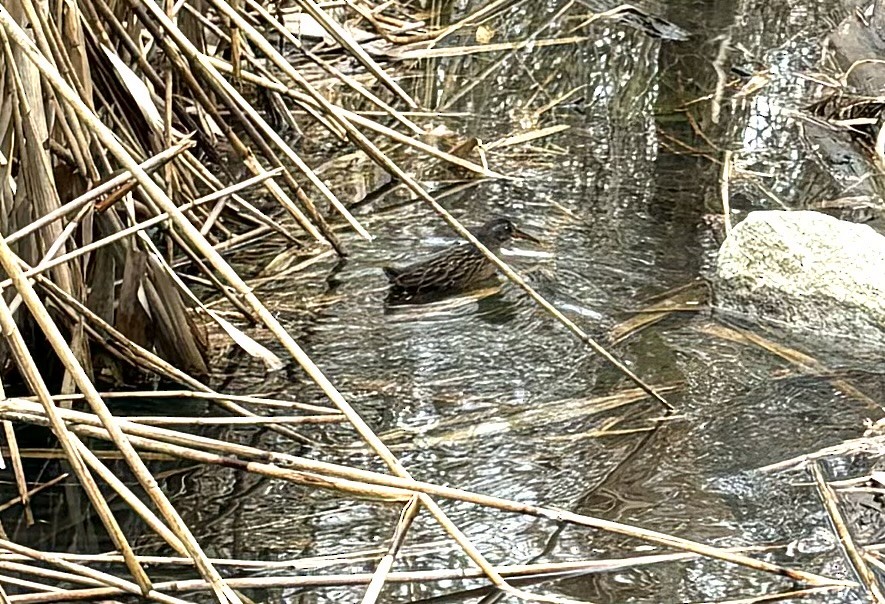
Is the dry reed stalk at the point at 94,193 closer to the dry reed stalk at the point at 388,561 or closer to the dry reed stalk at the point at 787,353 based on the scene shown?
the dry reed stalk at the point at 388,561

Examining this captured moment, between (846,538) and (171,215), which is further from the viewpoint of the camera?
(846,538)

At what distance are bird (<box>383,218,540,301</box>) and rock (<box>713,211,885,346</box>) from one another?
1.73ft

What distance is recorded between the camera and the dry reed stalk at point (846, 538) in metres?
1.82

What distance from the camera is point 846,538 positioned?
1952 millimetres

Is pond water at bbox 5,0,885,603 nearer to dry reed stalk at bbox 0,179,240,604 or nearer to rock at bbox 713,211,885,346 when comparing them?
rock at bbox 713,211,885,346

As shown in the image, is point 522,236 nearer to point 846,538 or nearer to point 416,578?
point 846,538

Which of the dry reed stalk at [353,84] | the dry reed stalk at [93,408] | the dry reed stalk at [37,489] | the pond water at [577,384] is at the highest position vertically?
the dry reed stalk at [353,84]

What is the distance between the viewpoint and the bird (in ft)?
9.31

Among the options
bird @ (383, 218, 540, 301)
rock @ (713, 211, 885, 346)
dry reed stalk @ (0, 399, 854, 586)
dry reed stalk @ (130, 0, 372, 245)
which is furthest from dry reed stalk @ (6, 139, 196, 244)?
rock @ (713, 211, 885, 346)

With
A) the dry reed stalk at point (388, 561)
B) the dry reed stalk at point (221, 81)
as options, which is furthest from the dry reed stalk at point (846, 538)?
the dry reed stalk at point (221, 81)

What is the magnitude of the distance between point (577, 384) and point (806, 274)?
650 millimetres

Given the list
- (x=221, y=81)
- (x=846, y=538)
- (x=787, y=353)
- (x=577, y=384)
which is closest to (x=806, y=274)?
(x=787, y=353)

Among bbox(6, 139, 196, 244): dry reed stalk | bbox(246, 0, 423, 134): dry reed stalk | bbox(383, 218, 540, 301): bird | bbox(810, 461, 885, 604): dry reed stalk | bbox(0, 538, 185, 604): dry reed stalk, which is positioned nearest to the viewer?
bbox(0, 538, 185, 604): dry reed stalk

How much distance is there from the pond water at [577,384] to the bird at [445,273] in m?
0.05
